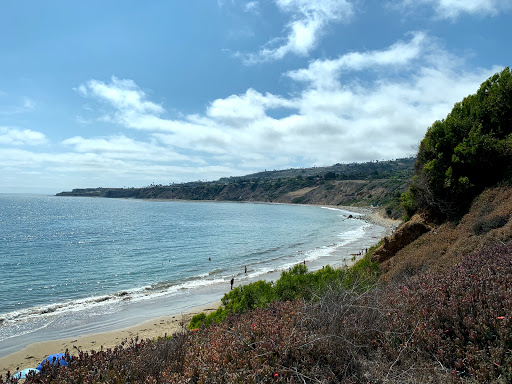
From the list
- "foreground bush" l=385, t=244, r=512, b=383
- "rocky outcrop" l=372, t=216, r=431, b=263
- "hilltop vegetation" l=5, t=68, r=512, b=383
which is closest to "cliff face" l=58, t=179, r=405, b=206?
"rocky outcrop" l=372, t=216, r=431, b=263

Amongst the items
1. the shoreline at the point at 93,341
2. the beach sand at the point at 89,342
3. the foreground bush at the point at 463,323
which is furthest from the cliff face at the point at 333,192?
the foreground bush at the point at 463,323

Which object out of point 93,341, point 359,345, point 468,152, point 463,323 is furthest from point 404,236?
point 93,341

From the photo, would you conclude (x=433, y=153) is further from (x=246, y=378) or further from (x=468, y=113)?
(x=246, y=378)

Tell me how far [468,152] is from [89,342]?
1858cm

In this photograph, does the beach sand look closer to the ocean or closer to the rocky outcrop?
the ocean

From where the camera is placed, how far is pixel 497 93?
13484 millimetres

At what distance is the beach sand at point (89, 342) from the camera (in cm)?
1247

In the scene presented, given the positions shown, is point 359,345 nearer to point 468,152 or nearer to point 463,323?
point 463,323

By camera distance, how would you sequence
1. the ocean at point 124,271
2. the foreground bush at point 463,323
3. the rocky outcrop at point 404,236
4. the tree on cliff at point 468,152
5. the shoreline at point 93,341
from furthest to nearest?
the ocean at point 124,271 < the rocky outcrop at point 404,236 < the tree on cliff at point 468,152 < the shoreline at point 93,341 < the foreground bush at point 463,323

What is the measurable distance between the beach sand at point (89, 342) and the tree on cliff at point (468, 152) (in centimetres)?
1192

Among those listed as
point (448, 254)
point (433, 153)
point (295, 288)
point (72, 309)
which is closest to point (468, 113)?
point (433, 153)

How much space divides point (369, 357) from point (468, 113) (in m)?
15.3

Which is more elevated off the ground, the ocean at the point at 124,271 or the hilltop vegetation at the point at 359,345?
the hilltop vegetation at the point at 359,345

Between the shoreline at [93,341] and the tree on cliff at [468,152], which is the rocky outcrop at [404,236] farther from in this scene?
the shoreline at [93,341]
